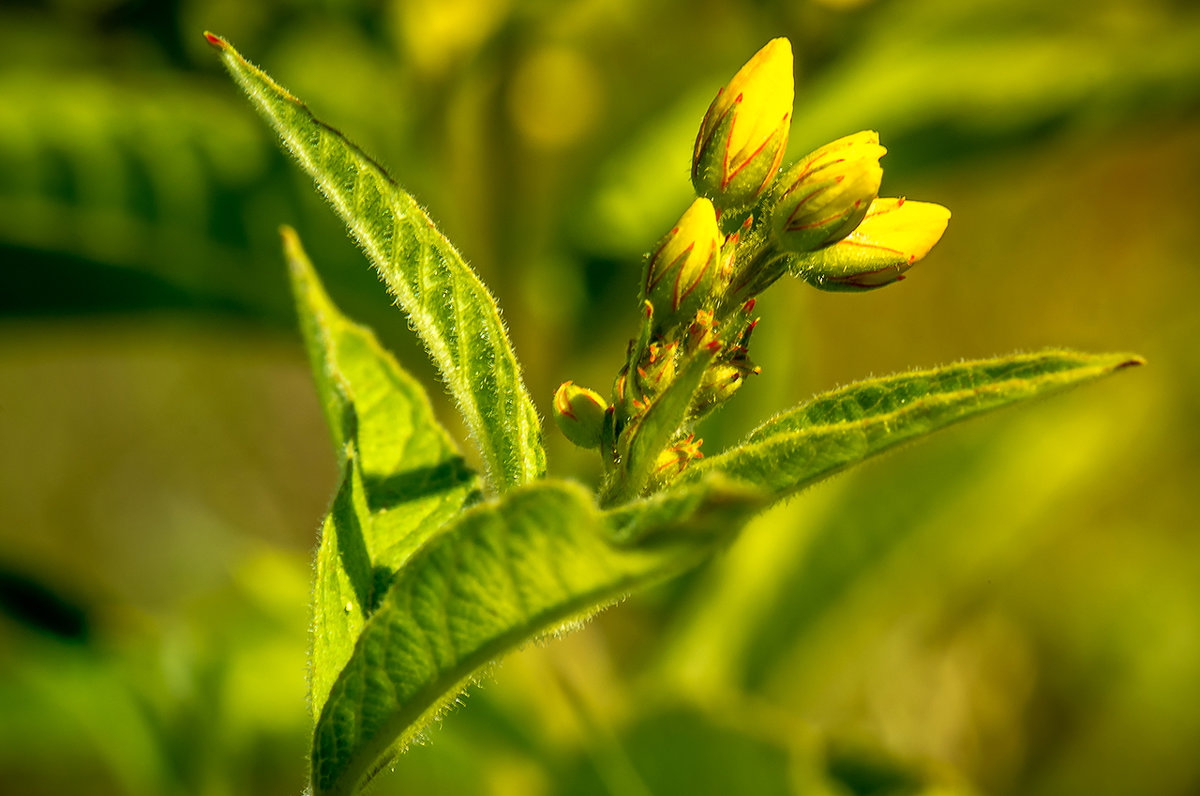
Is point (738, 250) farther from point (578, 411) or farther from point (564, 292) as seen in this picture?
point (564, 292)

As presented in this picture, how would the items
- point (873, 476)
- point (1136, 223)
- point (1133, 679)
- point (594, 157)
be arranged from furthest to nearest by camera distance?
point (1136, 223) → point (1133, 679) → point (873, 476) → point (594, 157)

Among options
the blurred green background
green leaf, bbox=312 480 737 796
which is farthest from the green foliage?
the blurred green background

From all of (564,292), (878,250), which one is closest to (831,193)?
(878,250)

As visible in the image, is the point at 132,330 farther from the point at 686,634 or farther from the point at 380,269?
the point at 380,269

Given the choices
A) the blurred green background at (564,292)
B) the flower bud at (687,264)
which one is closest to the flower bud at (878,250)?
the flower bud at (687,264)

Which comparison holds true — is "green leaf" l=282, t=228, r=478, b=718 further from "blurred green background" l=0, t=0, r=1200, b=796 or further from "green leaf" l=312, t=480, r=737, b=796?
"blurred green background" l=0, t=0, r=1200, b=796

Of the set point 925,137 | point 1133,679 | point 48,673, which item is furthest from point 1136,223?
point 48,673
